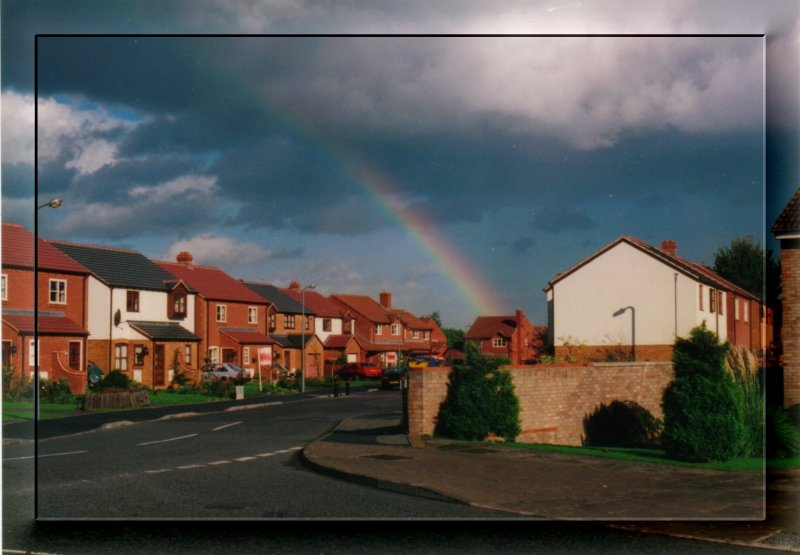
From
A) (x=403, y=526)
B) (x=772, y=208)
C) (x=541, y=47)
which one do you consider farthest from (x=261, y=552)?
(x=772, y=208)

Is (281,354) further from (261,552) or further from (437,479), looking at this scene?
(261,552)

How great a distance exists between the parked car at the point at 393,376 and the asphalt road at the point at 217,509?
0.70 ft

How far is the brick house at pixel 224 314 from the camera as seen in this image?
1164cm

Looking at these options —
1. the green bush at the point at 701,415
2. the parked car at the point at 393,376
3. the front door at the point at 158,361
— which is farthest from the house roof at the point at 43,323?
the green bush at the point at 701,415

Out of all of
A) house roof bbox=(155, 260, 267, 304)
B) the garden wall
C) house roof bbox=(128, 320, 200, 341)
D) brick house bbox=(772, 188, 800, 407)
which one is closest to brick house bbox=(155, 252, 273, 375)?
house roof bbox=(155, 260, 267, 304)

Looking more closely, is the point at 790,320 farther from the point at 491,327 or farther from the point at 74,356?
the point at 74,356

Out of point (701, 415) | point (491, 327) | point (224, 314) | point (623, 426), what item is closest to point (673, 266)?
point (701, 415)

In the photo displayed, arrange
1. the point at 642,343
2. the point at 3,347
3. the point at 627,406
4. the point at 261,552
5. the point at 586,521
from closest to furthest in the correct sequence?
the point at 261,552, the point at 586,521, the point at 3,347, the point at 642,343, the point at 627,406

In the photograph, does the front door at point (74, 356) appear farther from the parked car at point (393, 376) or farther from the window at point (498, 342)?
the window at point (498, 342)

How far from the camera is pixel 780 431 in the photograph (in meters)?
12.7

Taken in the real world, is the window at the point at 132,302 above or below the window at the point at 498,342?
above

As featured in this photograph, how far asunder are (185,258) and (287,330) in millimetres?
2306

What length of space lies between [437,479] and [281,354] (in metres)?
3.29

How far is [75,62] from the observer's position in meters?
10.8
